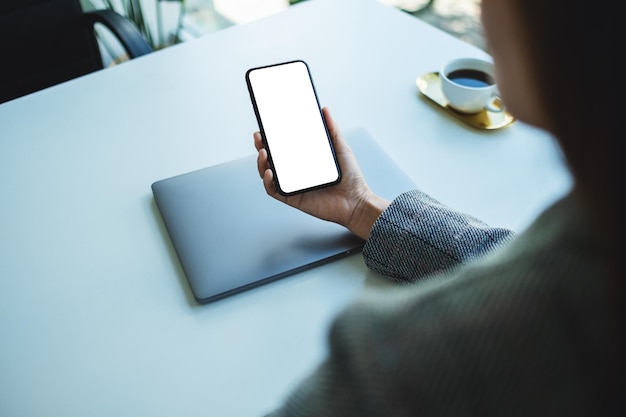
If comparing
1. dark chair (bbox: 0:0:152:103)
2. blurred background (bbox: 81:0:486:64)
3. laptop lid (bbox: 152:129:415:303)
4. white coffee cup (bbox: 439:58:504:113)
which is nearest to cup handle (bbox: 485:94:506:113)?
white coffee cup (bbox: 439:58:504:113)

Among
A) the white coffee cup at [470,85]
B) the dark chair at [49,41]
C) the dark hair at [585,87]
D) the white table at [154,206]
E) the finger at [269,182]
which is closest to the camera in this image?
the dark hair at [585,87]

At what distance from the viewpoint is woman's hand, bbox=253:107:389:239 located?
0.80 m

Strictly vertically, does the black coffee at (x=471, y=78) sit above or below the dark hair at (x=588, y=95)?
below

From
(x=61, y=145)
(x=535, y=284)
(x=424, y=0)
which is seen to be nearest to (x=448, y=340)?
(x=535, y=284)

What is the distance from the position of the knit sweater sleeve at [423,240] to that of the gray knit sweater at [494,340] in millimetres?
362

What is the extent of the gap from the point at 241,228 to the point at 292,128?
0.15m

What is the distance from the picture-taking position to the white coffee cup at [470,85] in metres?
0.98

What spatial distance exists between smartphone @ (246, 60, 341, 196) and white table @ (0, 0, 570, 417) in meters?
0.12

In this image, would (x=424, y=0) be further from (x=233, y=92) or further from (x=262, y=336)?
(x=262, y=336)

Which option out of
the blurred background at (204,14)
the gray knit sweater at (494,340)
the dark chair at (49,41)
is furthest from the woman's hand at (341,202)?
the blurred background at (204,14)

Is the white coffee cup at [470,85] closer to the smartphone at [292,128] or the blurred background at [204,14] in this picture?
the smartphone at [292,128]

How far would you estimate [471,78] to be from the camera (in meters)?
1.03

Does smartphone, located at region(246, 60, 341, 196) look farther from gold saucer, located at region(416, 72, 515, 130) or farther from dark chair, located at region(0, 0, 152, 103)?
dark chair, located at region(0, 0, 152, 103)

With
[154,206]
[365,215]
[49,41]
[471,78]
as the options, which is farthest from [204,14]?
[365,215]
